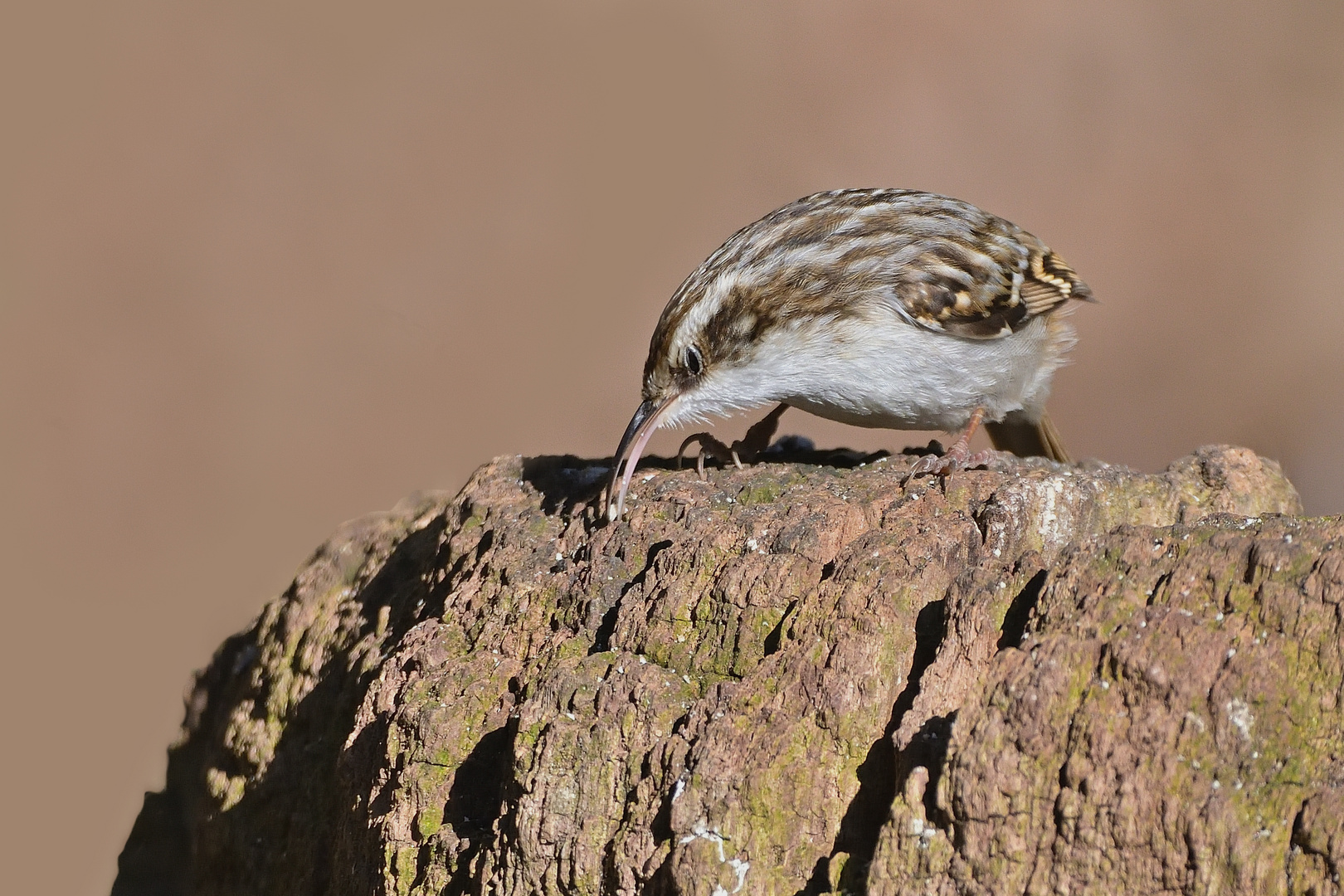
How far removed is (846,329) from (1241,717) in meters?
2.44

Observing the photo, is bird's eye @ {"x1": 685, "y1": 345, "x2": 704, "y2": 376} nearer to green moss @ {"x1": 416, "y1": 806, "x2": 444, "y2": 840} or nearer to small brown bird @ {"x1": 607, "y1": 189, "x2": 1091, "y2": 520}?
small brown bird @ {"x1": 607, "y1": 189, "x2": 1091, "y2": 520}

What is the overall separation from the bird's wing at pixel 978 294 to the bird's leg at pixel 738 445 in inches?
27.3

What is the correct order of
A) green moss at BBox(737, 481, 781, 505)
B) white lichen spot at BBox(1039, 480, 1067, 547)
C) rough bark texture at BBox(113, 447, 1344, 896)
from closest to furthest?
rough bark texture at BBox(113, 447, 1344, 896)
white lichen spot at BBox(1039, 480, 1067, 547)
green moss at BBox(737, 481, 781, 505)

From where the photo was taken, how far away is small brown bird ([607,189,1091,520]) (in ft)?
14.4

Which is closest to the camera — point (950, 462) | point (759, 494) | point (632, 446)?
point (759, 494)

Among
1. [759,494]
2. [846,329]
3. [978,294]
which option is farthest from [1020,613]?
[978,294]

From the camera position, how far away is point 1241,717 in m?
2.30

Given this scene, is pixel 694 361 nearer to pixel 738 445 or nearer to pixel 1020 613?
pixel 738 445

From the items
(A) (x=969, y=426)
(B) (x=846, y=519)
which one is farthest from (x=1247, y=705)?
(A) (x=969, y=426)

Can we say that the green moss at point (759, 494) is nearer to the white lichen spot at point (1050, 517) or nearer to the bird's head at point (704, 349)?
the bird's head at point (704, 349)

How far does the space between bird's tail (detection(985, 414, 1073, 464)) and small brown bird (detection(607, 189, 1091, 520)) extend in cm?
55

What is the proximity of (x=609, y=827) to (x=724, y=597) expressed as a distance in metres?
0.69

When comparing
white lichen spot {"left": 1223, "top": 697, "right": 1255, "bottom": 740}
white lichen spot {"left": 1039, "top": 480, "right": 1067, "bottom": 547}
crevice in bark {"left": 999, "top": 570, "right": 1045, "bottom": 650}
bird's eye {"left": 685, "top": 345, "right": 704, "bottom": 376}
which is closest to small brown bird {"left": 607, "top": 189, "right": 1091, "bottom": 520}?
bird's eye {"left": 685, "top": 345, "right": 704, "bottom": 376}

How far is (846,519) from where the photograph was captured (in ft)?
11.0
